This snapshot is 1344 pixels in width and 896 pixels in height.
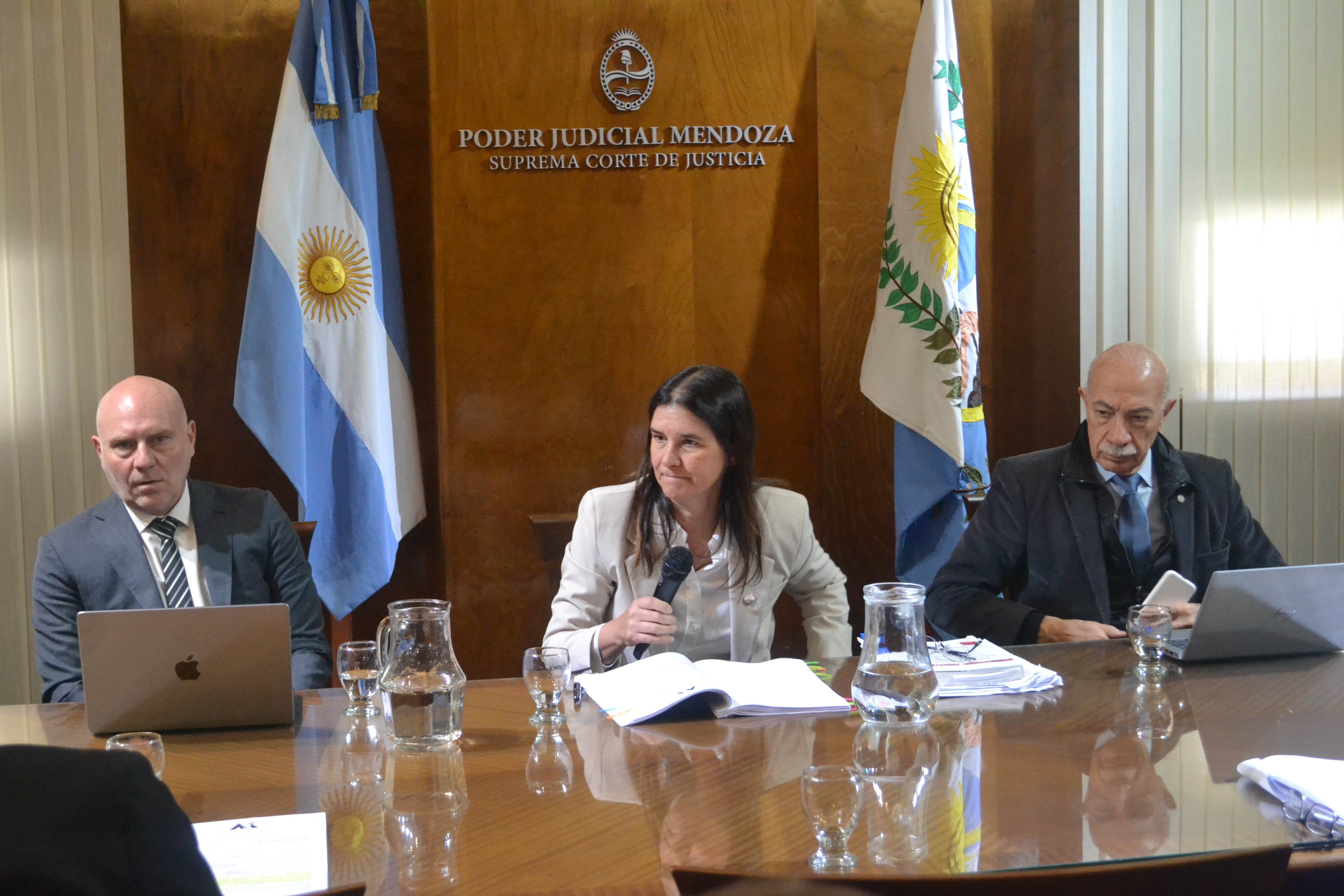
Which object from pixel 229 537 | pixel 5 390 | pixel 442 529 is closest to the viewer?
pixel 229 537

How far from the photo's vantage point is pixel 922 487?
378 centimetres

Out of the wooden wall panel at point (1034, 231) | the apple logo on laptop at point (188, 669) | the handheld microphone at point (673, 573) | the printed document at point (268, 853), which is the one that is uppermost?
the wooden wall panel at point (1034, 231)

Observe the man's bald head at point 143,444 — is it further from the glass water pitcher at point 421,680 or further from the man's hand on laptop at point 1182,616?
the man's hand on laptop at point 1182,616

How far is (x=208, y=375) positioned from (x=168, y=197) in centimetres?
59

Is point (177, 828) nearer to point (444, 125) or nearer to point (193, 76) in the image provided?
point (444, 125)

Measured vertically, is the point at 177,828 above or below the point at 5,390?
below

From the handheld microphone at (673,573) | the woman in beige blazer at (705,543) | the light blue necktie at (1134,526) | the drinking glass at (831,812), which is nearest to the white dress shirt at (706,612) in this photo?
the woman in beige blazer at (705,543)

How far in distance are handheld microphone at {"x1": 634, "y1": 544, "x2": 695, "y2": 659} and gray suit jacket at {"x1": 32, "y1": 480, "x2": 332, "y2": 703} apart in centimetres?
77

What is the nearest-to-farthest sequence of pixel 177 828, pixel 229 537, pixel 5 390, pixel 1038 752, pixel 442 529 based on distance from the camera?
pixel 177 828, pixel 1038 752, pixel 229 537, pixel 5 390, pixel 442 529

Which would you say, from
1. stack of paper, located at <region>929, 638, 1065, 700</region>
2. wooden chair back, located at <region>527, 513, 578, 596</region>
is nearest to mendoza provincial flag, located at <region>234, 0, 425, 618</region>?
wooden chair back, located at <region>527, 513, 578, 596</region>

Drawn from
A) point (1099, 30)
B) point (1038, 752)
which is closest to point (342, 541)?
point (1038, 752)

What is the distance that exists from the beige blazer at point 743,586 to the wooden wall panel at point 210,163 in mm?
1544

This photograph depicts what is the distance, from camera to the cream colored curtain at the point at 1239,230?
380cm

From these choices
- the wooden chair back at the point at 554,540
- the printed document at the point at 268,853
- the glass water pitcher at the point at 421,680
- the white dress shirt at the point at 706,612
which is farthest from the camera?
the wooden chair back at the point at 554,540
